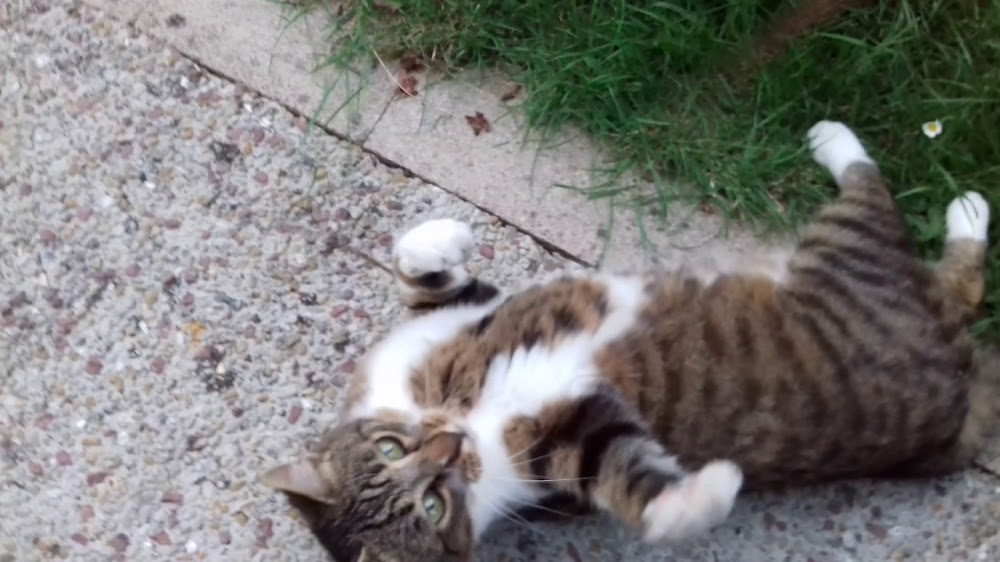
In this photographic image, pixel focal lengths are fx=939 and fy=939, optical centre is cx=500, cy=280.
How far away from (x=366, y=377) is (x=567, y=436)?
18.8 inches

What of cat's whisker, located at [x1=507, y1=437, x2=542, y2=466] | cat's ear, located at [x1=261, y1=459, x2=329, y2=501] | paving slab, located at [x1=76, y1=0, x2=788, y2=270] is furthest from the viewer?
paving slab, located at [x1=76, y1=0, x2=788, y2=270]

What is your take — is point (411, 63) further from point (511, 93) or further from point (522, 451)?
point (522, 451)

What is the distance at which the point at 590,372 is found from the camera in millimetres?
1988

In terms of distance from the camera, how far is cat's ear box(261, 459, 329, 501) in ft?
6.02

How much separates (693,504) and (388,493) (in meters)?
0.60

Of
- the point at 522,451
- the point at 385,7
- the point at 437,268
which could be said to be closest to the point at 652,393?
the point at 522,451

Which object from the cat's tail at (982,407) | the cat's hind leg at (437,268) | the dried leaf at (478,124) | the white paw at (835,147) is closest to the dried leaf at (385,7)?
the dried leaf at (478,124)

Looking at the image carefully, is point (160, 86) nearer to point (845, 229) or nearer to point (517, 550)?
point (517, 550)

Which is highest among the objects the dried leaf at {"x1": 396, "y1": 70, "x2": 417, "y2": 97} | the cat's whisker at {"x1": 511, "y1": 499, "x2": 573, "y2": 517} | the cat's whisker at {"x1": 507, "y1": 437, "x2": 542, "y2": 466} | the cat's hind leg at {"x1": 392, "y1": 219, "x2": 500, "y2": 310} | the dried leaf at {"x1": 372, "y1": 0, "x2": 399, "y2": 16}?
the dried leaf at {"x1": 372, "y1": 0, "x2": 399, "y2": 16}

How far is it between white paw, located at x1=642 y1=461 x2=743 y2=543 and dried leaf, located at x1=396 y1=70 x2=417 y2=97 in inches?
51.3

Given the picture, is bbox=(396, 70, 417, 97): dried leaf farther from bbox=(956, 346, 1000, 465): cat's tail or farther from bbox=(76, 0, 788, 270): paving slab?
bbox=(956, 346, 1000, 465): cat's tail

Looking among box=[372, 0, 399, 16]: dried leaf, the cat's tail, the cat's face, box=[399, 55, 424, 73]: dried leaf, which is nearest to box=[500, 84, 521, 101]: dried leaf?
box=[399, 55, 424, 73]: dried leaf

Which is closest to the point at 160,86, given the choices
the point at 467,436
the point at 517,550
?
the point at 467,436

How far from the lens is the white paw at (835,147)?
224 cm
